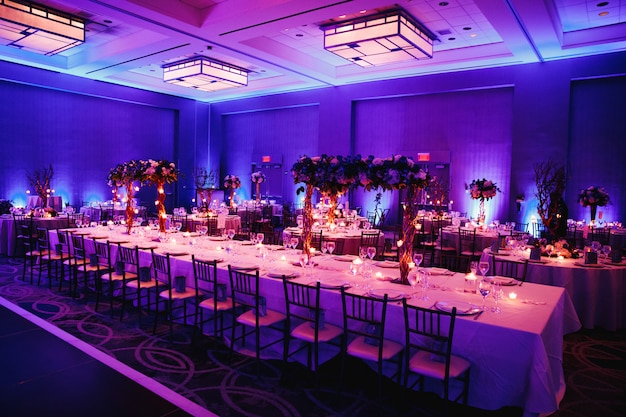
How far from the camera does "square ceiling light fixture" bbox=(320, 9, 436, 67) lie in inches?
362

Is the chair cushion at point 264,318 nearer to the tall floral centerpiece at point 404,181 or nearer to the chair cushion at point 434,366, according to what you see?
the tall floral centerpiece at point 404,181

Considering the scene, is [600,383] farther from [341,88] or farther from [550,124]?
[341,88]

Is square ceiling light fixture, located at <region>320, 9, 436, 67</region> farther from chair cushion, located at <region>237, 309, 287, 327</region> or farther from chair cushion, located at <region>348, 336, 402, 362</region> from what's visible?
chair cushion, located at <region>348, 336, 402, 362</region>

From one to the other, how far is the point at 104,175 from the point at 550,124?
14043 millimetres

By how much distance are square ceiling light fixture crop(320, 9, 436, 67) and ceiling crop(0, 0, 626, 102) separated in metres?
0.20

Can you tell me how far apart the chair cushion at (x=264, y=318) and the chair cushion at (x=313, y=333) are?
0.93 feet

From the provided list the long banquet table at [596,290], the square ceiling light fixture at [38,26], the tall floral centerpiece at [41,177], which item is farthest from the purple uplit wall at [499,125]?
Answer: the tall floral centerpiece at [41,177]

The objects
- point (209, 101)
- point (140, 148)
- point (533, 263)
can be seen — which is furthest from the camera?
point (209, 101)

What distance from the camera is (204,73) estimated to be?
12.5 meters

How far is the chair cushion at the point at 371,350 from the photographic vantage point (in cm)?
333

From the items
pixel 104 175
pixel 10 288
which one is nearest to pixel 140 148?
pixel 104 175

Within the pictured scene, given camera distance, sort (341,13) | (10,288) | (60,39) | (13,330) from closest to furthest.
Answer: (13,330) → (10,288) → (341,13) → (60,39)

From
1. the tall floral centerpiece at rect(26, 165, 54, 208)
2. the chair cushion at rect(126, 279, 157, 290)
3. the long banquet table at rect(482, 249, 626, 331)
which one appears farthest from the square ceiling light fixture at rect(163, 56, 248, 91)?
the long banquet table at rect(482, 249, 626, 331)

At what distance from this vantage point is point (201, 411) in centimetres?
331
